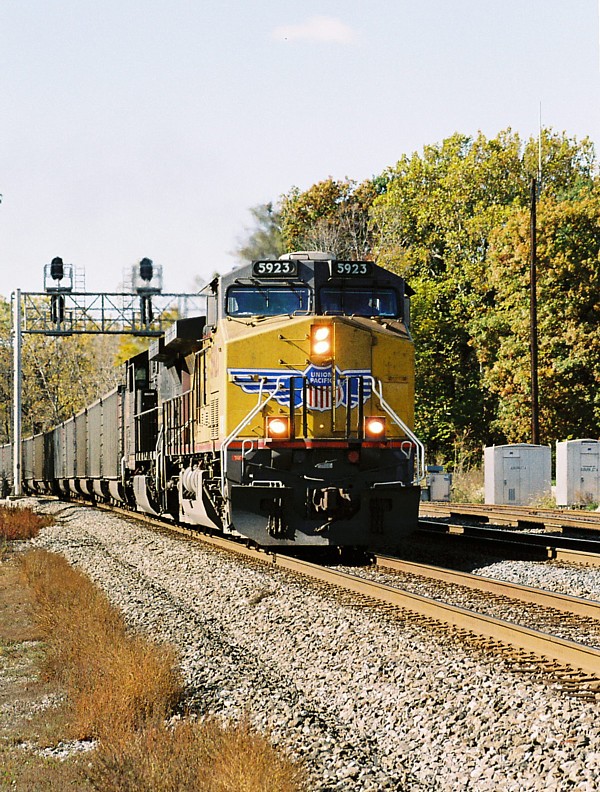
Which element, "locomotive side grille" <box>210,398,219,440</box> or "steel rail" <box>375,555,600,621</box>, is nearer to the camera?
"steel rail" <box>375,555,600,621</box>

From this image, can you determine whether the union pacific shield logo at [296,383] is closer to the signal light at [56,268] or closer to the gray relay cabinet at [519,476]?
the gray relay cabinet at [519,476]

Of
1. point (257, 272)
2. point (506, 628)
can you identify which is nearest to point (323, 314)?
point (257, 272)

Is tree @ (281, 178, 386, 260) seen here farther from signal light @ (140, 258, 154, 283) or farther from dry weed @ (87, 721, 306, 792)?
dry weed @ (87, 721, 306, 792)

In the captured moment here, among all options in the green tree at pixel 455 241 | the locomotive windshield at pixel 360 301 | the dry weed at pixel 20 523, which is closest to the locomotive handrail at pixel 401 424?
the locomotive windshield at pixel 360 301

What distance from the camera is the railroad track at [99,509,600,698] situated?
21.3 ft

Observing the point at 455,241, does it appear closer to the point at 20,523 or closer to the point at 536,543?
the point at 20,523

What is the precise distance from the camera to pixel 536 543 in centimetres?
1495

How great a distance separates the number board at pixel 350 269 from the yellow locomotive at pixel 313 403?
1 centimetres

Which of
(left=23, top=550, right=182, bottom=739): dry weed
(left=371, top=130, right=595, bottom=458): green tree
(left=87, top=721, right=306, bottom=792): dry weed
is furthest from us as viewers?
(left=371, top=130, right=595, bottom=458): green tree

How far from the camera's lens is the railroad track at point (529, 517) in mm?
17016

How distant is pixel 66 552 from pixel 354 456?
5.89 metres

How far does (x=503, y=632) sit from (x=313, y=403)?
4830 millimetres

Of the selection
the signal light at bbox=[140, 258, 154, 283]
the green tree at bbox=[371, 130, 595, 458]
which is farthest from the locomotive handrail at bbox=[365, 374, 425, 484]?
the green tree at bbox=[371, 130, 595, 458]

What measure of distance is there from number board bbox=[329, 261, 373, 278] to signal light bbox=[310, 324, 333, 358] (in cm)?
83
